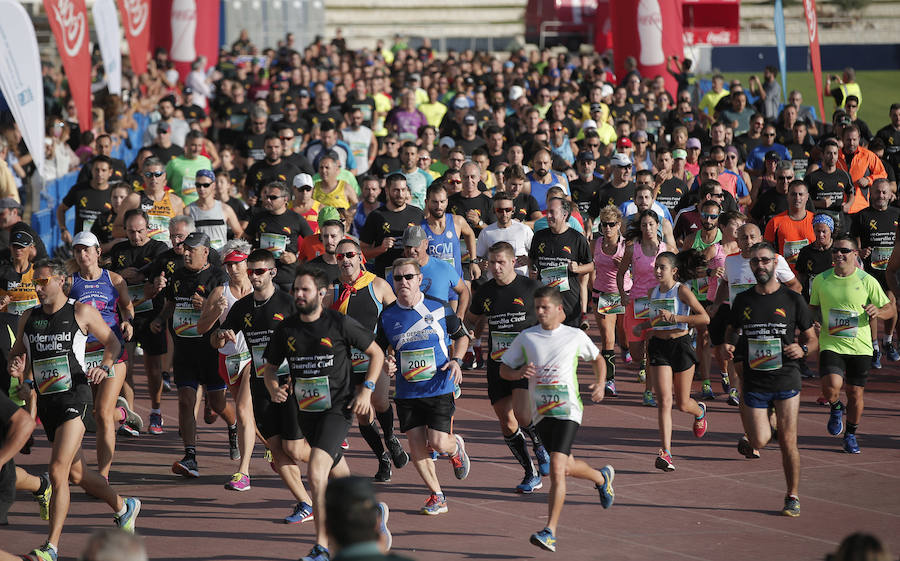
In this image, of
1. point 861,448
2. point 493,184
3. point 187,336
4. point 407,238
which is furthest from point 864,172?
point 187,336

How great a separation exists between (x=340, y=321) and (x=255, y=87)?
1905cm

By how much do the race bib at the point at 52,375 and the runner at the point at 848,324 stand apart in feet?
19.4

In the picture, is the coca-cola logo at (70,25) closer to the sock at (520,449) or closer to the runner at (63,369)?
the runner at (63,369)

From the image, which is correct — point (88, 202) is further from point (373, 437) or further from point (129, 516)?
point (129, 516)

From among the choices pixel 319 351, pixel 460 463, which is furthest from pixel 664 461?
pixel 319 351

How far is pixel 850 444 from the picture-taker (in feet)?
34.1

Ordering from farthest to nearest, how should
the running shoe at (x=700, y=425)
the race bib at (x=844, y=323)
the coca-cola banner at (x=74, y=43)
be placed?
the coca-cola banner at (x=74, y=43) → the running shoe at (x=700, y=425) → the race bib at (x=844, y=323)

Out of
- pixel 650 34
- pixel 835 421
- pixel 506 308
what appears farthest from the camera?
pixel 650 34

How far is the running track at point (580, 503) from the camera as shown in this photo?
7.98 metres

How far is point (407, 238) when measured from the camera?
996cm

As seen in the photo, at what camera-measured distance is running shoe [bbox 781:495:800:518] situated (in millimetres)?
8555

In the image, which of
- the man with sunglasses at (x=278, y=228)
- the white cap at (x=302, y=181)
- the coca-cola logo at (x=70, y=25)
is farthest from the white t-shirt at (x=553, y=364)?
the coca-cola logo at (x=70, y=25)

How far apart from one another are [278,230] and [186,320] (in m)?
1.95

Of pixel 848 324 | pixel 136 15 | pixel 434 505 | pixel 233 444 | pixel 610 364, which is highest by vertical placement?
pixel 136 15
